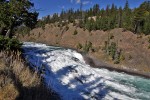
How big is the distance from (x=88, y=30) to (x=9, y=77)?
84.4m

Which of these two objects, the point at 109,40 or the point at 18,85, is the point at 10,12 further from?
the point at 109,40

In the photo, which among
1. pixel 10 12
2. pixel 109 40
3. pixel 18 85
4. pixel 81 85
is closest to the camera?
pixel 18 85

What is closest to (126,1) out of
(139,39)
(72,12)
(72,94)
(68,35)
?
(68,35)

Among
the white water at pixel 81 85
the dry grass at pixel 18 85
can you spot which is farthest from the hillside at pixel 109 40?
the dry grass at pixel 18 85

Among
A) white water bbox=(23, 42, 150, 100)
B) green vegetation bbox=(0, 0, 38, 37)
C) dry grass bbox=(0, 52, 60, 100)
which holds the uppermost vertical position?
green vegetation bbox=(0, 0, 38, 37)

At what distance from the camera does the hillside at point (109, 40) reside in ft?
174

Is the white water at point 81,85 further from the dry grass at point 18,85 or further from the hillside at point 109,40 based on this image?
the hillside at point 109,40

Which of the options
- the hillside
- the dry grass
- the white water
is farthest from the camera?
the hillside

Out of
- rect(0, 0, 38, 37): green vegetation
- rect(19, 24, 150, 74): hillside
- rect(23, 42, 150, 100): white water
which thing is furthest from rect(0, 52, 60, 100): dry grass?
rect(19, 24, 150, 74): hillside

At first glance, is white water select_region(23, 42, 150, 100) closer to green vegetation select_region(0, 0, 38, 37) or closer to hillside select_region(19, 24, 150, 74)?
green vegetation select_region(0, 0, 38, 37)

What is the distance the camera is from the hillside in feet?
174

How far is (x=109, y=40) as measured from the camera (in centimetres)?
7494

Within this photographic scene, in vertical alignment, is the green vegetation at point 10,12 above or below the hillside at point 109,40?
above

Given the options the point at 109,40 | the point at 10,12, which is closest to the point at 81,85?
the point at 10,12
